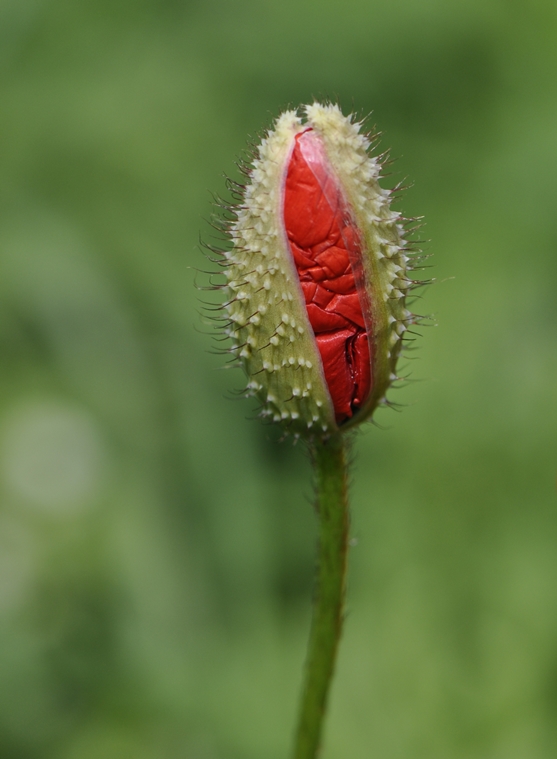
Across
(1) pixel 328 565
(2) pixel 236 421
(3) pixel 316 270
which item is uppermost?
(2) pixel 236 421

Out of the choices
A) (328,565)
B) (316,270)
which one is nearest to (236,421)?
(328,565)

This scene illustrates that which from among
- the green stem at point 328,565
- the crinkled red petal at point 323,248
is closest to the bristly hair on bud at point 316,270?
the crinkled red petal at point 323,248

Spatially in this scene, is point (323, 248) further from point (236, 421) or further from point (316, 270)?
point (236, 421)

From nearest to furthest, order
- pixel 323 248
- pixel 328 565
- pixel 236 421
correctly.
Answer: pixel 323 248 → pixel 328 565 → pixel 236 421

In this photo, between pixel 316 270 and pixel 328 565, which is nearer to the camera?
pixel 316 270

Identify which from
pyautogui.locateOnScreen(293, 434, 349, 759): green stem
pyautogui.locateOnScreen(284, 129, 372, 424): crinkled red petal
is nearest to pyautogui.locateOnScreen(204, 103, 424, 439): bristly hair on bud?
pyautogui.locateOnScreen(284, 129, 372, 424): crinkled red petal

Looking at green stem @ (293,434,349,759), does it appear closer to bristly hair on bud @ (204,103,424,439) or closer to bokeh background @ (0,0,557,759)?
bristly hair on bud @ (204,103,424,439)

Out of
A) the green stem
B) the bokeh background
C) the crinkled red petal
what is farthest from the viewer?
the bokeh background

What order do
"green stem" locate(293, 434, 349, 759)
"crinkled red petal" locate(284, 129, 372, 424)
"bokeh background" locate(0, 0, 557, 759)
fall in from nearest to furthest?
"crinkled red petal" locate(284, 129, 372, 424), "green stem" locate(293, 434, 349, 759), "bokeh background" locate(0, 0, 557, 759)
